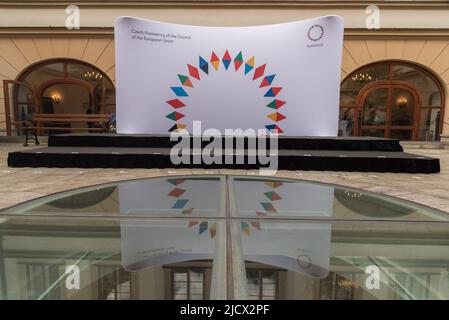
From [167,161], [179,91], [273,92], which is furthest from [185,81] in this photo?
[167,161]

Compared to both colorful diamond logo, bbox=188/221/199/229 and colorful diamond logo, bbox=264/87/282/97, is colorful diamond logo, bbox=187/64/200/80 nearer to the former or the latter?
colorful diamond logo, bbox=264/87/282/97

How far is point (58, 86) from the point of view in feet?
40.5

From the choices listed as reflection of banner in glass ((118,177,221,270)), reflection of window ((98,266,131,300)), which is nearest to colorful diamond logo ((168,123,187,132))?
reflection of banner in glass ((118,177,221,270))

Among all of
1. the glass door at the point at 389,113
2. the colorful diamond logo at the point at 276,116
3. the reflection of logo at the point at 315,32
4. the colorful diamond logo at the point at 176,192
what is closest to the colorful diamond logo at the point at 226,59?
the colorful diamond logo at the point at 276,116

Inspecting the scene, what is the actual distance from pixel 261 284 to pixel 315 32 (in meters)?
7.77

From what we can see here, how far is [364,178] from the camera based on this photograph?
16.7ft

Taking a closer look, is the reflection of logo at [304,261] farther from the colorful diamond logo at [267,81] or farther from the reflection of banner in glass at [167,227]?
the colorful diamond logo at [267,81]

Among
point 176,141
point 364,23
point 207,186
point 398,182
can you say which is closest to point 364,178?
point 398,182

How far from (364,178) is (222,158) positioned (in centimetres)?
257

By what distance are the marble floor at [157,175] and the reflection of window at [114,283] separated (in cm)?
242

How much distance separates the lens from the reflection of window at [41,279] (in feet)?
4.01

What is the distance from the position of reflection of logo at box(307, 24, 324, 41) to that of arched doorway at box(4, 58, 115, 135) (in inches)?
300

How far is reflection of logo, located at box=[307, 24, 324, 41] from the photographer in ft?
25.3

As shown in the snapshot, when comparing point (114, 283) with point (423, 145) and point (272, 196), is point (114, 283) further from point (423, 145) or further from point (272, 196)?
point (423, 145)
